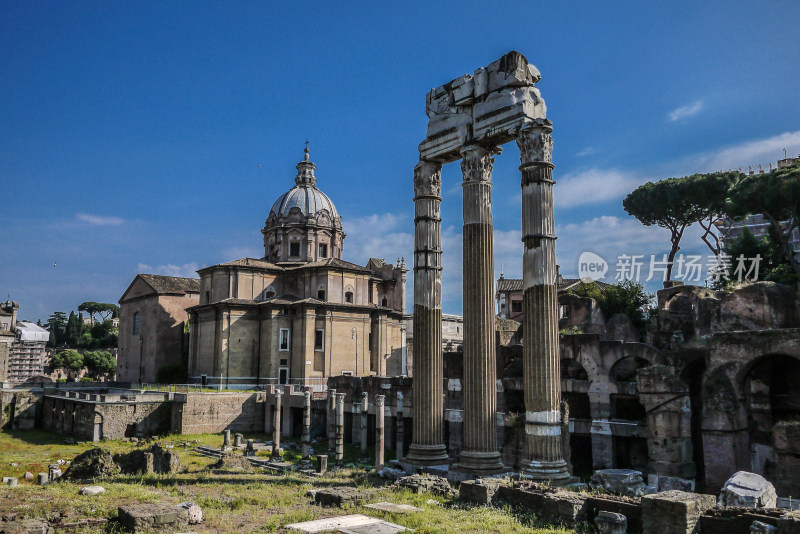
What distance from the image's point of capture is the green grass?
1042cm

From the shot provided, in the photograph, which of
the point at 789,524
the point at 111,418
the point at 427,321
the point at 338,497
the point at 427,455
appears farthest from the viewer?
the point at 111,418

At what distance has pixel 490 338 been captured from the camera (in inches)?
587

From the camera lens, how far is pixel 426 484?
13.6 meters

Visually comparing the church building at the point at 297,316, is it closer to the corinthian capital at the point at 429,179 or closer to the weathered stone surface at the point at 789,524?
the corinthian capital at the point at 429,179

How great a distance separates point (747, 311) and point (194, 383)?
1220 inches

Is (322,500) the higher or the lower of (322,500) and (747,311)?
the lower

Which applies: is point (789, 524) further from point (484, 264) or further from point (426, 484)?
point (484, 264)

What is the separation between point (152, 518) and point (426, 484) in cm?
567

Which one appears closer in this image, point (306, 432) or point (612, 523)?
point (612, 523)

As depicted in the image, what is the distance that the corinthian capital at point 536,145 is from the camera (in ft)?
44.9

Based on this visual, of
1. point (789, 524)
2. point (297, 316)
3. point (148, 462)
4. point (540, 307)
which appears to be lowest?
point (148, 462)

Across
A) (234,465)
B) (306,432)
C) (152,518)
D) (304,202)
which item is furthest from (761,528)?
(304,202)

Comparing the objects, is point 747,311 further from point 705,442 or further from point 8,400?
point 8,400

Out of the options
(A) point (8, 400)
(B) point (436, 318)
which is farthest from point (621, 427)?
(A) point (8, 400)
